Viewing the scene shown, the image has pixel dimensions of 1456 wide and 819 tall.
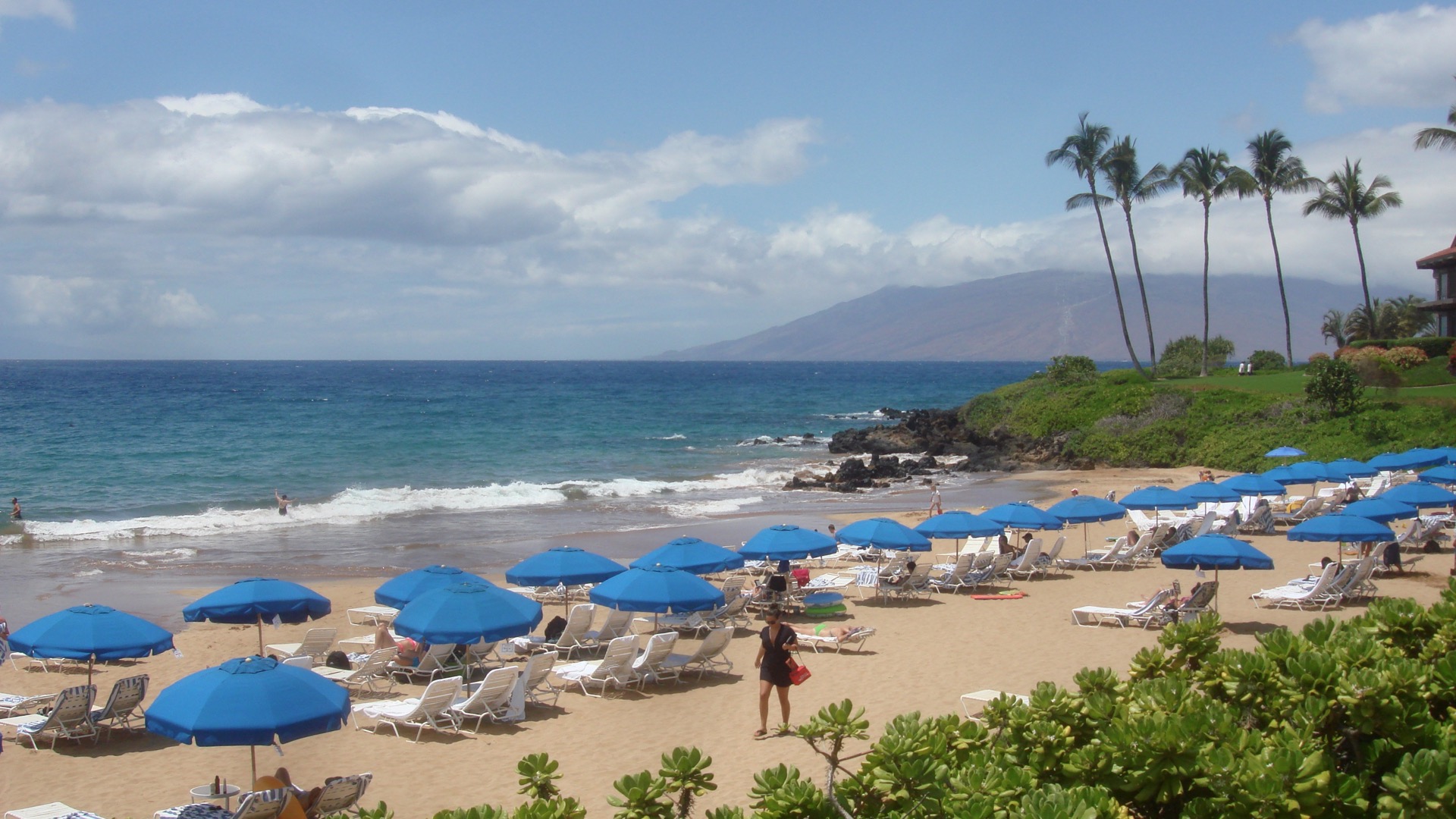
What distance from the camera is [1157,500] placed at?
68.1ft

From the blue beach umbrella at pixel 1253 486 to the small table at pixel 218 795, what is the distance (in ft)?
64.5

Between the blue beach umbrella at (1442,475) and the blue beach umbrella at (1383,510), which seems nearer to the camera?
the blue beach umbrella at (1383,510)

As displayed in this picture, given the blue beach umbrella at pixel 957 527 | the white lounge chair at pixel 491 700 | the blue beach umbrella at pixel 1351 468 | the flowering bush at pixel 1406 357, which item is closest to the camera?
the white lounge chair at pixel 491 700

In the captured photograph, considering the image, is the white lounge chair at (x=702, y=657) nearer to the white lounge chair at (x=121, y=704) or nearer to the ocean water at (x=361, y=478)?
the white lounge chair at (x=121, y=704)

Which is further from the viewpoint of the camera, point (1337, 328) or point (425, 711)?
point (1337, 328)

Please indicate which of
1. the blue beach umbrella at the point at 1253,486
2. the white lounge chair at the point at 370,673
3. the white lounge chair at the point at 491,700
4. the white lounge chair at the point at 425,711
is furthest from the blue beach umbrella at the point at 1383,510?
the white lounge chair at the point at 370,673

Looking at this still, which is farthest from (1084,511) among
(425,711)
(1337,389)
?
(1337,389)

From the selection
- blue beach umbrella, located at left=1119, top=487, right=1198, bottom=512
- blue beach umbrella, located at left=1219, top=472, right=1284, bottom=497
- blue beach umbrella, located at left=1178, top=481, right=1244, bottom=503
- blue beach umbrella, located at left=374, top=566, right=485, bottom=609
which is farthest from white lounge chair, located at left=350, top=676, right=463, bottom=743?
blue beach umbrella, located at left=1219, top=472, right=1284, bottom=497

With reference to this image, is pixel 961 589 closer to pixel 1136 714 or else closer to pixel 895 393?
pixel 1136 714

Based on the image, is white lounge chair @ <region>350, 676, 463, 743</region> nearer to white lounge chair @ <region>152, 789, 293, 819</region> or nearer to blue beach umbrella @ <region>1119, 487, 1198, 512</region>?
white lounge chair @ <region>152, 789, 293, 819</region>

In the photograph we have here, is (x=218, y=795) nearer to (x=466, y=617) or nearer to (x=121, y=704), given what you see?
(x=121, y=704)

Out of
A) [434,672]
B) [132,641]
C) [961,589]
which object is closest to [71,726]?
[132,641]

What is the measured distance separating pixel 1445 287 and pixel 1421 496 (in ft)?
108

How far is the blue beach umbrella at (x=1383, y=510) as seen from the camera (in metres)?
18.9
